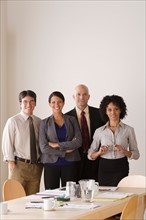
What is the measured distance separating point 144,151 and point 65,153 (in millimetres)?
1426

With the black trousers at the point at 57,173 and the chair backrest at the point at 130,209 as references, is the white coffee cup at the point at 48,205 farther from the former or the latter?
the black trousers at the point at 57,173

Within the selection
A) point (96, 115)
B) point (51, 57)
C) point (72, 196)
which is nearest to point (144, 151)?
point (96, 115)

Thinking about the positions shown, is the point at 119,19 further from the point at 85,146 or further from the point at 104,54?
the point at 85,146

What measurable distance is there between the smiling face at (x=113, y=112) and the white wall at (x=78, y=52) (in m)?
1.14

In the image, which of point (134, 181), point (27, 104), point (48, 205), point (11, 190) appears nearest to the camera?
point (48, 205)

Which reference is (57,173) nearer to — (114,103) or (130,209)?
(114,103)

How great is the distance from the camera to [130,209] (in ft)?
10.9

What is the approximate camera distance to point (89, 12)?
6.80m

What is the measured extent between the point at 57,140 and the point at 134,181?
96 centimetres

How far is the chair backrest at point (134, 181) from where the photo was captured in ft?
15.6

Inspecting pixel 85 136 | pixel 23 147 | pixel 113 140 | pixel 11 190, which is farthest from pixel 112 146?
pixel 11 190

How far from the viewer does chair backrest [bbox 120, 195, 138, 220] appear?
3.26 metres

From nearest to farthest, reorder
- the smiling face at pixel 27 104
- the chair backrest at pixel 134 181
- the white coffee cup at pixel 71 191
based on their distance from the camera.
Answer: the white coffee cup at pixel 71 191 < the chair backrest at pixel 134 181 < the smiling face at pixel 27 104

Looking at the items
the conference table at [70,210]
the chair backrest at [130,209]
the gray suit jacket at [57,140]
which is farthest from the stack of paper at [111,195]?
the gray suit jacket at [57,140]
